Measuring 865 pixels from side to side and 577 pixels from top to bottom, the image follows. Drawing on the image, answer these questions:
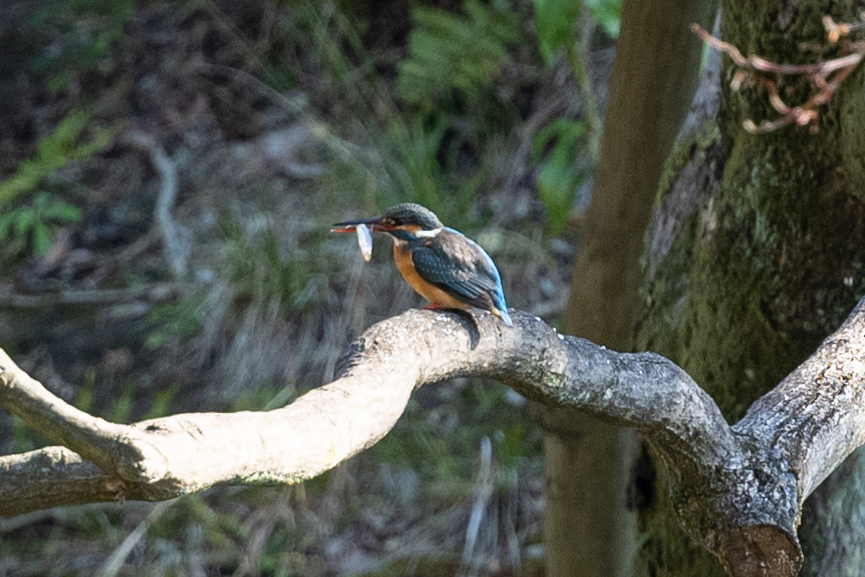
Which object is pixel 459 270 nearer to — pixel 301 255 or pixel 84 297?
pixel 301 255

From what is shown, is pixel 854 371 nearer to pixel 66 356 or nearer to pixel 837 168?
pixel 837 168

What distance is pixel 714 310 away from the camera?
2426 mm

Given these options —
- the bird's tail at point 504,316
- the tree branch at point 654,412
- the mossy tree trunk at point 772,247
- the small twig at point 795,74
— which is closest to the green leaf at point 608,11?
the mossy tree trunk at point 772,247

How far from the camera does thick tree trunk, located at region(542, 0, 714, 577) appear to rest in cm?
283

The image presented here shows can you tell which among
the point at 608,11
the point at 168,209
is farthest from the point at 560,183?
the point at 168,209

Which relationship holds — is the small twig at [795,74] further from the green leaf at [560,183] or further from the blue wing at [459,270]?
the green leaf at [560,183]

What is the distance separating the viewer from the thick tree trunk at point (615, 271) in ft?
9.29

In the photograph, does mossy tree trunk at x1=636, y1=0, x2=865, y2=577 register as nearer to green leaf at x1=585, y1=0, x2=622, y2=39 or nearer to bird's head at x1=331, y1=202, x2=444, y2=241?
bird's head at x1=331, y1=202, x2=444, y2=241

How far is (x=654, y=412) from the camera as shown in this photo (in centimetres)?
173

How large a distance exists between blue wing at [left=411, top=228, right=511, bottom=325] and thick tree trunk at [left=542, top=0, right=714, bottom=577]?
74cm

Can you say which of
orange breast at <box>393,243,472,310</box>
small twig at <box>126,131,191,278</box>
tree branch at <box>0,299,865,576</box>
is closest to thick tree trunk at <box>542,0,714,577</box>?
orange breast at <box>393,243,472,310</box>

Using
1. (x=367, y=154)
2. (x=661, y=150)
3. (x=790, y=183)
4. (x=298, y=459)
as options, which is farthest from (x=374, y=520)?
(x=298, y=459)

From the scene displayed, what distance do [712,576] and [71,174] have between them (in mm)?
4805

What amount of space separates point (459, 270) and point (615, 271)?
1007mm
